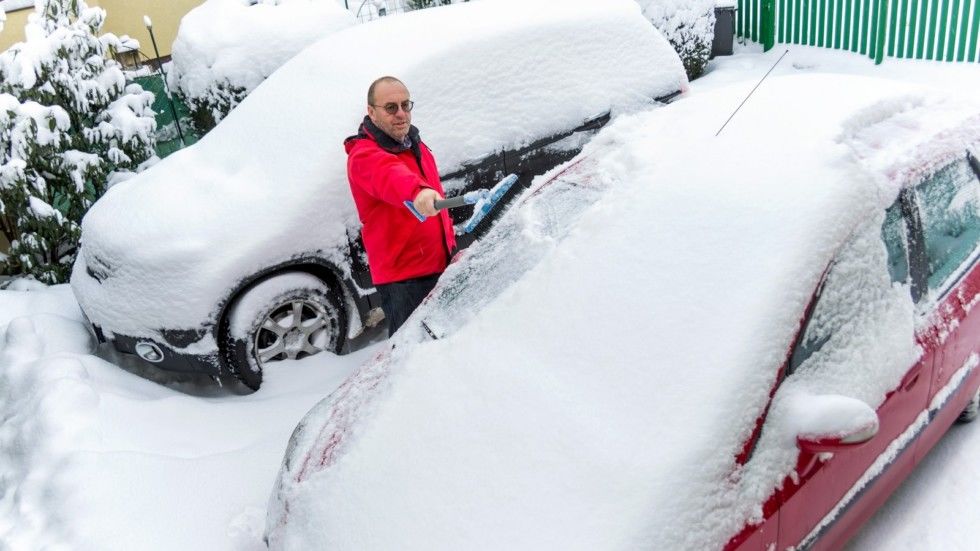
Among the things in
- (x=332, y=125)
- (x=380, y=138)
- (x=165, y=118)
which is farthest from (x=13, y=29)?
(x=380, y=138)

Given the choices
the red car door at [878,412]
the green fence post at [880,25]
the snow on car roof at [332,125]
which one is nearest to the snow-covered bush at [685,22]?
the green fence post at [880,25]

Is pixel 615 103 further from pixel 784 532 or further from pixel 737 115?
pixel 784 532

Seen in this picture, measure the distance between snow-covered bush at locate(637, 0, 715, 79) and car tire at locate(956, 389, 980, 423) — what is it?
5398mm

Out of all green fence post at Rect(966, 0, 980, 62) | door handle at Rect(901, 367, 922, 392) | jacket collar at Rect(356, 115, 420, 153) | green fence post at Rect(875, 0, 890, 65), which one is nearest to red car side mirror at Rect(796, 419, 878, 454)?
door handle at Rect(901, 367, 922, 392)

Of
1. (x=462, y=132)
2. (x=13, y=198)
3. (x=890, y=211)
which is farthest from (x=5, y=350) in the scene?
(x=890, y=211)

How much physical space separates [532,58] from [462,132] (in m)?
0.71

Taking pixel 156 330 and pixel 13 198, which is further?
pixel 13 198

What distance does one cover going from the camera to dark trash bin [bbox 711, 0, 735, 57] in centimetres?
820

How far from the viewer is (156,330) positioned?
365 centimetres

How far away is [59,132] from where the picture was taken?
508 cm

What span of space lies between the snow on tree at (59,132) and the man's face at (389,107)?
326cm

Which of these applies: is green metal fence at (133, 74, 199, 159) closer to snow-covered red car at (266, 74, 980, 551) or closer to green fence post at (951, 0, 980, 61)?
snow-covered red car at (266, 74, 980, 551)

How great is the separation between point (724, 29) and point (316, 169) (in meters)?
6.27

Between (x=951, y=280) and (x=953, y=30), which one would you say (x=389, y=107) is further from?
(x=953, y=30)
